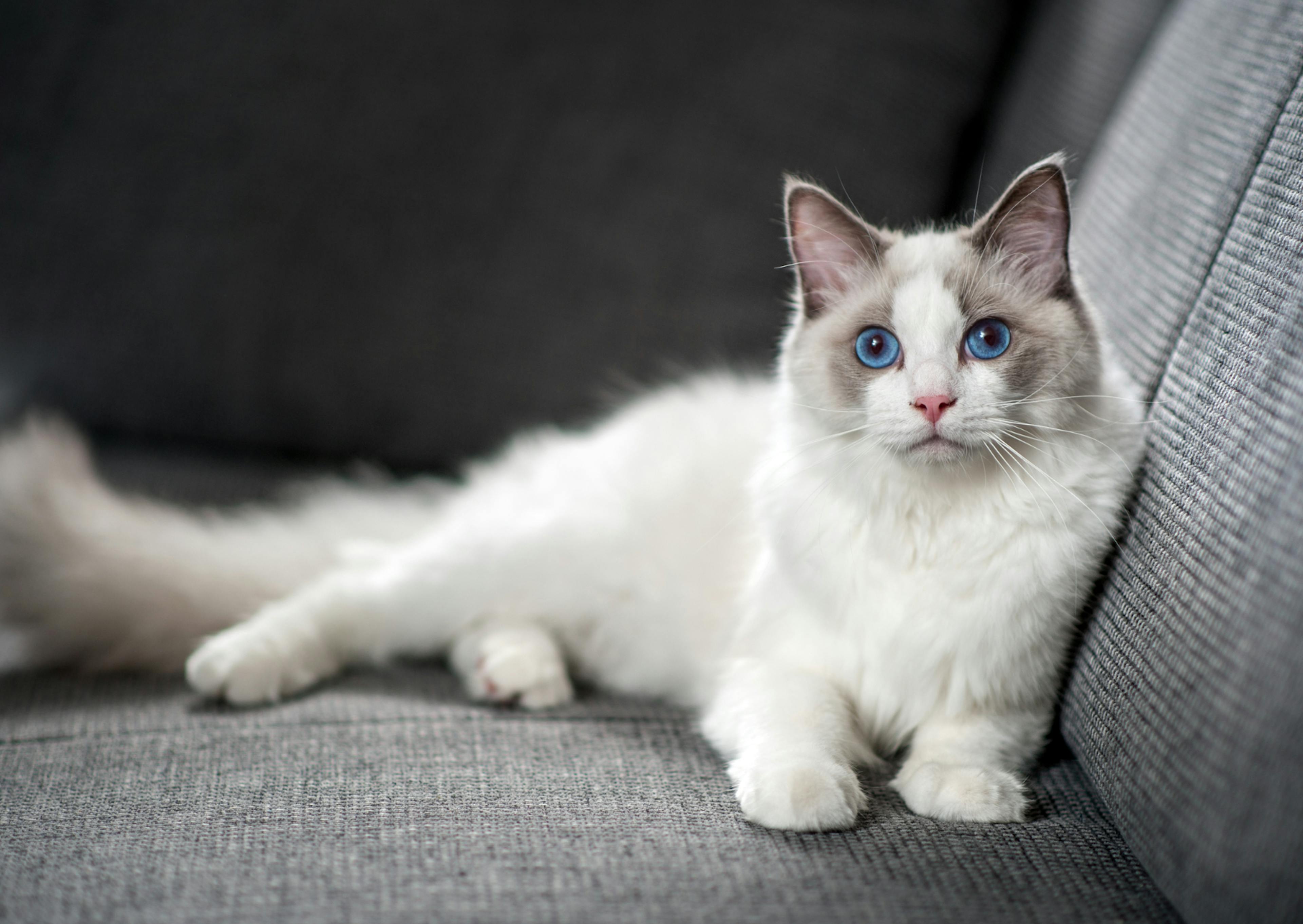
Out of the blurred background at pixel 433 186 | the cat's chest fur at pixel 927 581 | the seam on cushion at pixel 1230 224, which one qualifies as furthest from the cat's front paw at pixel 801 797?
the blurred background at pixel 433 186

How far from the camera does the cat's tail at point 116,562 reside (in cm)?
152

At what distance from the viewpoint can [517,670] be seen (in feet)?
4.81

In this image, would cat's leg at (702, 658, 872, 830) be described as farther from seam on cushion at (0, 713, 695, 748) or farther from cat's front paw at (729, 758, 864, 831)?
seam on cushion at (0, 713, 695, 748)

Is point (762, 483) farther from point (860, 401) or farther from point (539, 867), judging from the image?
point (539, 867)

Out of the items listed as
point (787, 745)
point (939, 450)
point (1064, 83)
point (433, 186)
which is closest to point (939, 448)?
point (939, 450)

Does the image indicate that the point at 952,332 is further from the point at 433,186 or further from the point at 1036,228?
the point at 433,186

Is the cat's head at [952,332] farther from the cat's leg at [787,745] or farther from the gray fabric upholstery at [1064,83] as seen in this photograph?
the gray fabric upholstery at [1064,83]

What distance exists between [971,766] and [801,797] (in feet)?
0.78

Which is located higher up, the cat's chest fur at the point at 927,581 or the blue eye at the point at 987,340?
the blue eye at the point at 987,340

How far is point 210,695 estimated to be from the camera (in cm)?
142

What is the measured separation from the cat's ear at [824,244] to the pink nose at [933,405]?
0.23 metres

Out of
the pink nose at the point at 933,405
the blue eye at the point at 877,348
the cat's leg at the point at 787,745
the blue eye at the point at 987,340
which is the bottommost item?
the cat's leg at the point at 787,745

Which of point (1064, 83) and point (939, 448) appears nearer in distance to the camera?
point (939, 448)

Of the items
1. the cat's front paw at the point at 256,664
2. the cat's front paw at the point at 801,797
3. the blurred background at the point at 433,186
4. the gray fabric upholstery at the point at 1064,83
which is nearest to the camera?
the cat's front paw at the point at 801,797
